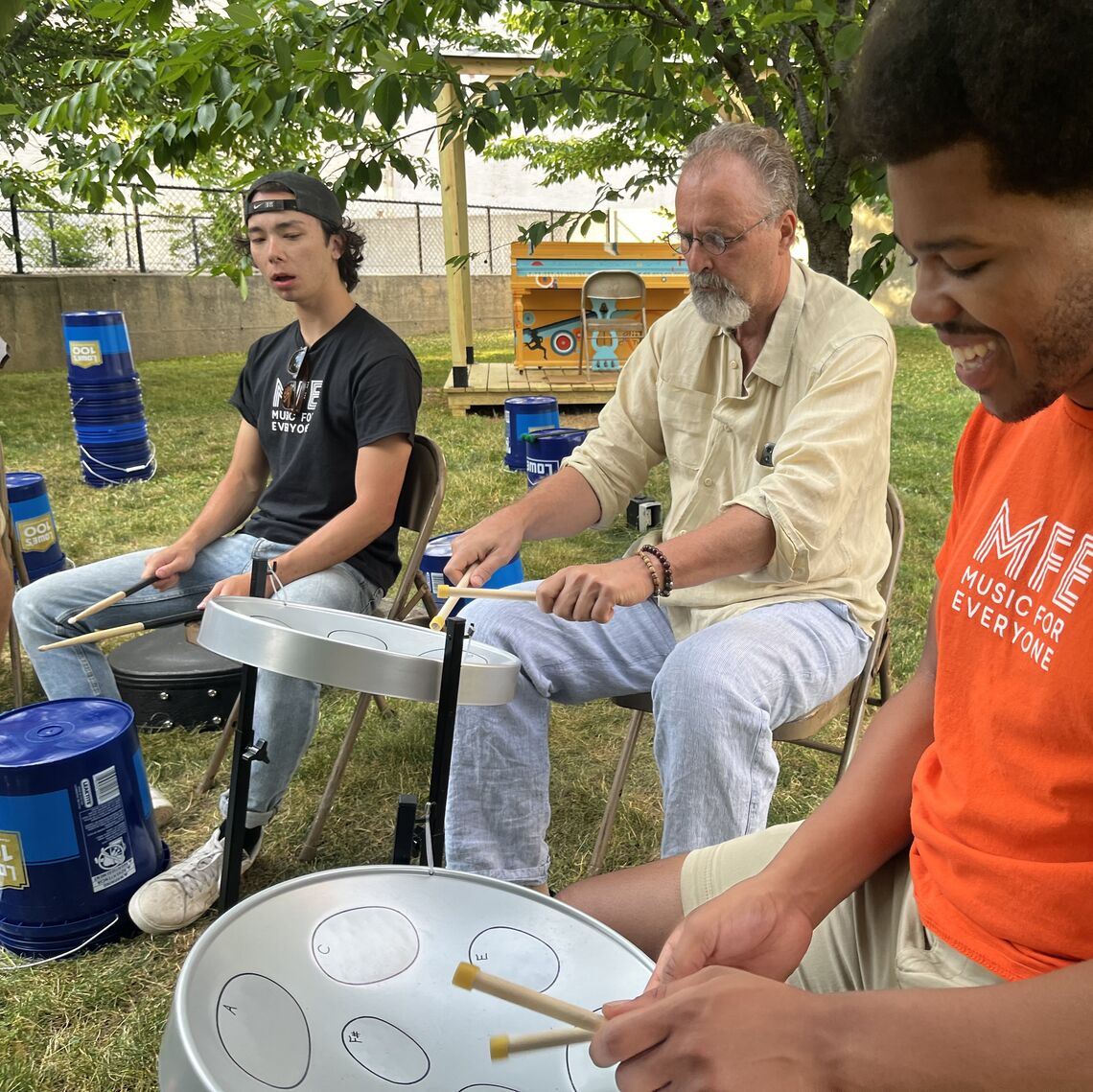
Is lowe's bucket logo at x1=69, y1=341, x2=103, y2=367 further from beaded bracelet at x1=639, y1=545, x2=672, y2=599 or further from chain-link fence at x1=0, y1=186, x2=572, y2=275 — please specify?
beaded bracelet at x1=639, y1=545, x2=672, y2=599

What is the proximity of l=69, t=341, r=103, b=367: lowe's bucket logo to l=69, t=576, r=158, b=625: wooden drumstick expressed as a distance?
3750mm

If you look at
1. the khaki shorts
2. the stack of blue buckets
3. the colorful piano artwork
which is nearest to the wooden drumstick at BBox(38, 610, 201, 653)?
the khaki shorts

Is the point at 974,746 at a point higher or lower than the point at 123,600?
higher

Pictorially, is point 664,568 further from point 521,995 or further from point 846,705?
point 521,995

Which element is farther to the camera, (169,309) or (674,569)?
(169,309)

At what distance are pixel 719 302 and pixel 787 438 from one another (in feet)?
1.01

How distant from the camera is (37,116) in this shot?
265cm

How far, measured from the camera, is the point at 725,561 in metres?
1.72

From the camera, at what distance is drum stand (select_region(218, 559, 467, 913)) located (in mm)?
1165

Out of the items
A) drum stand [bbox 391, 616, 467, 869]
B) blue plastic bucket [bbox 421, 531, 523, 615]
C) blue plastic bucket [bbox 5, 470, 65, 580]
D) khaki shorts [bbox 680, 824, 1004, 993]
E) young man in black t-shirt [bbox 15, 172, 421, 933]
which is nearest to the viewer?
khaki shorts [bbox 680, 824, 1004, 993]

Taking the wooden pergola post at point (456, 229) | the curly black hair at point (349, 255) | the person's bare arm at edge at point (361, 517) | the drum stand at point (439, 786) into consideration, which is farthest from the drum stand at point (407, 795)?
the wooden pergola post at point (456, 229)

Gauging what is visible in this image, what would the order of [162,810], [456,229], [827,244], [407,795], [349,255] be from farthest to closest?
[456,229] → [827,244] → [349,255] → [162,810] → [407,795]

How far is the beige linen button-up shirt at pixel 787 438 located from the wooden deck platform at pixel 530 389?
4859mm

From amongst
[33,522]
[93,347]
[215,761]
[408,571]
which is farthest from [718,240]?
[93,347]
